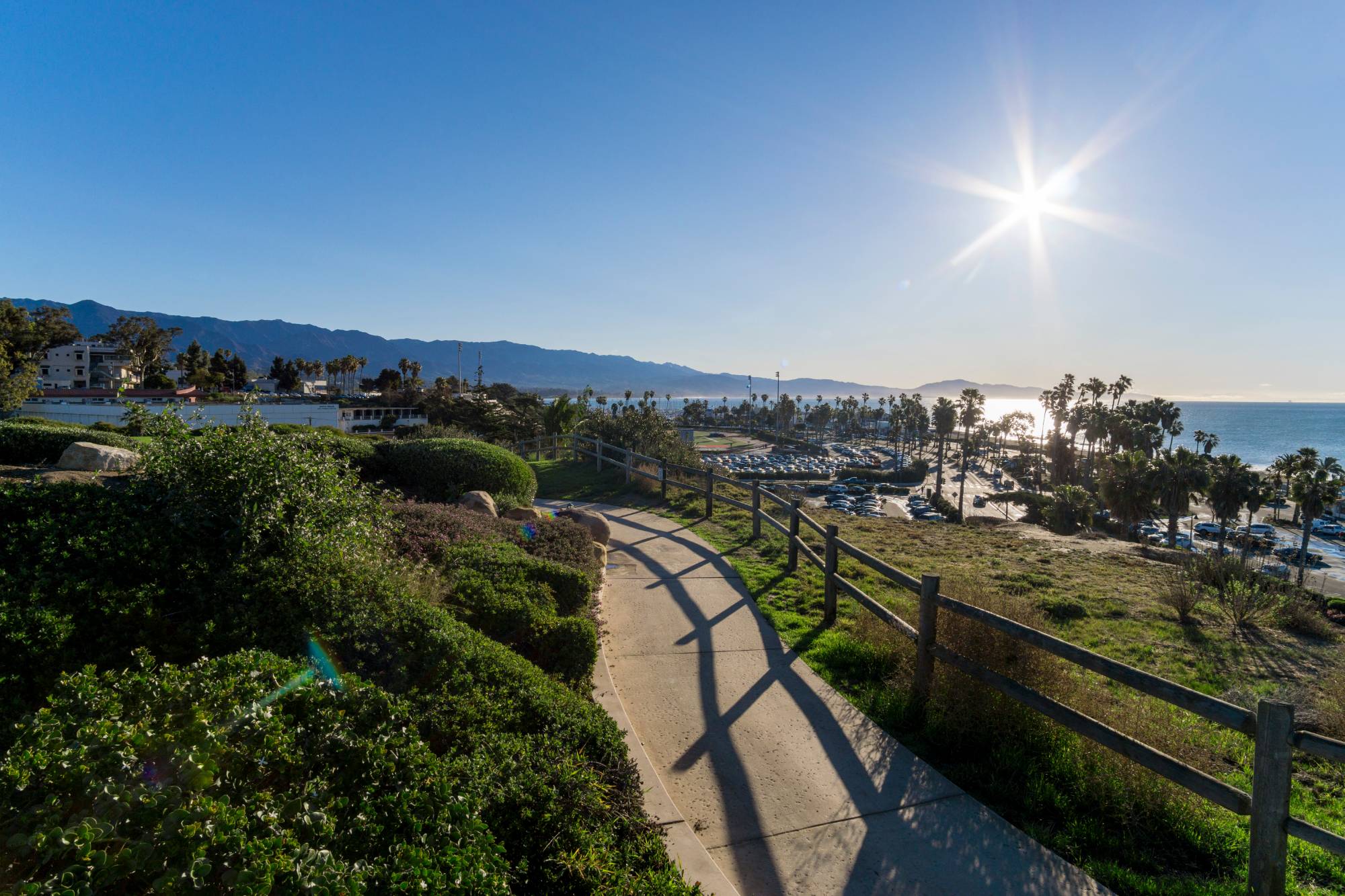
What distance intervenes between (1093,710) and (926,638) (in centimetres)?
118

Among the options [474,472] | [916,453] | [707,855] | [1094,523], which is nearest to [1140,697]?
[707,855]

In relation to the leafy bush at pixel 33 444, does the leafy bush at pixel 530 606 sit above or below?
below

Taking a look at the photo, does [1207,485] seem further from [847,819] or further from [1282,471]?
[847,819]

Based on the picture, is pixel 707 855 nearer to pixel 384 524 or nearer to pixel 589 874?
pixel 589 874

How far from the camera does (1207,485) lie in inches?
1694

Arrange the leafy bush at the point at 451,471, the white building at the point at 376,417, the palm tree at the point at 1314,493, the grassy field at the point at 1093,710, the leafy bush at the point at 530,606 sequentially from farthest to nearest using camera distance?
the white building at the point at 376,417, the palm tree at the point at 1314,493, the leafy bush at the point at 451,471, the leafy bush at the point at 530,606, the grassy field at the point at 1093,710

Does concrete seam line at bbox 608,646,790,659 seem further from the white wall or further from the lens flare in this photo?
the white wall

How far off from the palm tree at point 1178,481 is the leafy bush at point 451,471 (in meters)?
46.5

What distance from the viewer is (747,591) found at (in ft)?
28.2

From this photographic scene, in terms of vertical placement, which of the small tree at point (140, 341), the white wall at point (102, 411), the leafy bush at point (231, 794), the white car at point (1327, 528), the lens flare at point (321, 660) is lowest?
the white car at point (1327, 528)

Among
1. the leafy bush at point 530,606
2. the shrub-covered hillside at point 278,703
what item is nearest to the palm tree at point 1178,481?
the leafy bush at point 530,606

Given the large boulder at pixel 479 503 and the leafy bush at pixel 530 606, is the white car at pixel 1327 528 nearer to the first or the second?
the large boulder at pixel 479 503

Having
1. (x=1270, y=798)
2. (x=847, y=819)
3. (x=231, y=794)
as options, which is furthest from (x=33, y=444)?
(x=1270, y=798)

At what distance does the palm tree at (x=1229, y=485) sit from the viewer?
A: 42469 millimetres
